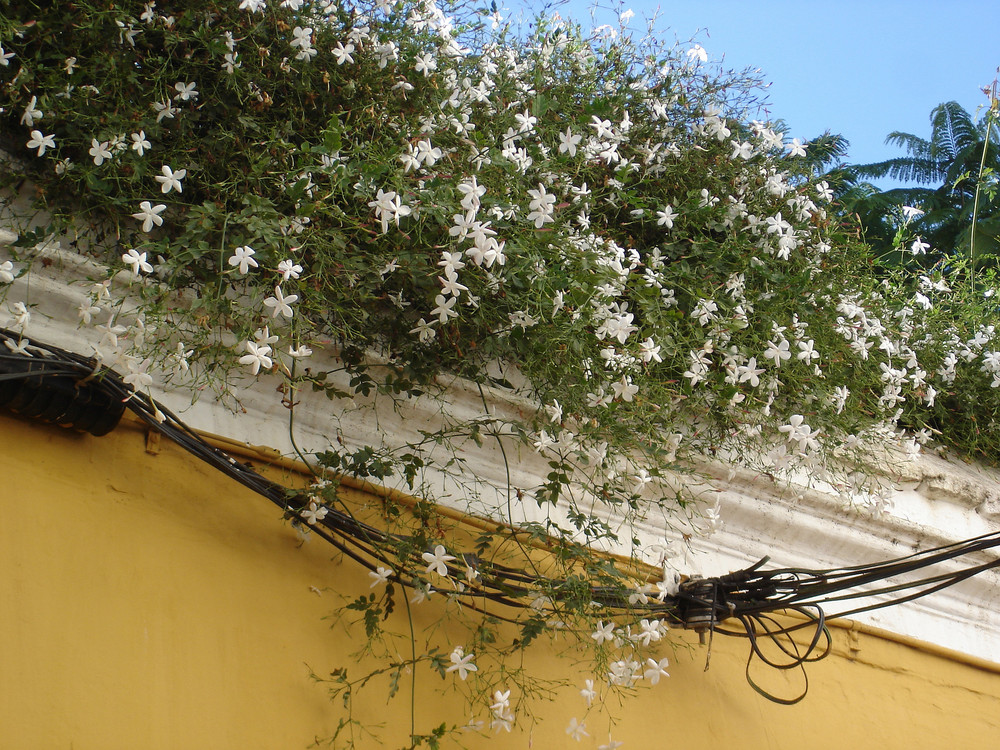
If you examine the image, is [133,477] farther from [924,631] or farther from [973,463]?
[973,463]

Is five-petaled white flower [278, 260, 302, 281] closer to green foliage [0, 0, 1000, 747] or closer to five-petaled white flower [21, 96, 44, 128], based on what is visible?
green foliage [0, 0, 1000, 747]

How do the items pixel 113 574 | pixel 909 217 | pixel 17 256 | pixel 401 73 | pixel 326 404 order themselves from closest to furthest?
1. pixel 113 574
2. pixel 17 256
3. pixel 326 404
4. pixel 401 73
5. pixel 909 217

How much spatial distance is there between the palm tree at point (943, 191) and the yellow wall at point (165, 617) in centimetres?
281

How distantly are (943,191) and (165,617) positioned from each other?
5266mm

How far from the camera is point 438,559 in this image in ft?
6.07

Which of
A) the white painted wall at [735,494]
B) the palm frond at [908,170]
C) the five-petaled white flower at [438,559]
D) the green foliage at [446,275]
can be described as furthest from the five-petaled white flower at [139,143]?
the palm frond at [908,170]

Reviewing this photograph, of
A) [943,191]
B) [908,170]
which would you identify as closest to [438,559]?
[943,191]

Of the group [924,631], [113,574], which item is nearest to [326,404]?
[113,574]

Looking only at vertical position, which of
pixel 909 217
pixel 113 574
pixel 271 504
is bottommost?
pixel 113 574

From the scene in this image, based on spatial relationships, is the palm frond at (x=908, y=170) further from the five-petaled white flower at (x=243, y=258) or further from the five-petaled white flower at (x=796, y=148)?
the five-petaled white flower at (x=243, y=258)

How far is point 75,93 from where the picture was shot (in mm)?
1943

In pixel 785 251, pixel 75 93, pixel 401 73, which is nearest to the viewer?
pixel 75 93

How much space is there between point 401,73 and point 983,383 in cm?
222

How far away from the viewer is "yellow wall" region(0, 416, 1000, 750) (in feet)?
5.11
